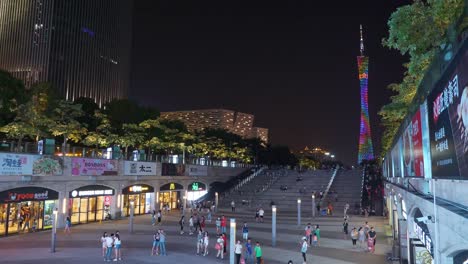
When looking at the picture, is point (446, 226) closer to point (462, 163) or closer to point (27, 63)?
point (462, 163)

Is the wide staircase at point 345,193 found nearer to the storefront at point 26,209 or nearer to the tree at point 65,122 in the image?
the tree at point 65,122

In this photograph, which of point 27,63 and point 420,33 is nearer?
point 420,33

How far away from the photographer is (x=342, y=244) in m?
28.0

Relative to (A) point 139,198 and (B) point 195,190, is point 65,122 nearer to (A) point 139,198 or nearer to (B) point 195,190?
(A) point 139,198

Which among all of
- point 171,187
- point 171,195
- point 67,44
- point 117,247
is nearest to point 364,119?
point 171,195

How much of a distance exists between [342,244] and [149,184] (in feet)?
87.6

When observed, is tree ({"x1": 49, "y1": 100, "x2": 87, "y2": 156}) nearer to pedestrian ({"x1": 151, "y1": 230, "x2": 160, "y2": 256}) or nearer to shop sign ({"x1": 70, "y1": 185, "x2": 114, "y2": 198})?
shop sign ({"x1": 70, "y1": 185, "x2": 114, "y2": 198})

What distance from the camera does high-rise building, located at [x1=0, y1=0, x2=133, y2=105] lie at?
3789 inches

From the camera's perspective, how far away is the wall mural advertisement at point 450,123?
19.4ft

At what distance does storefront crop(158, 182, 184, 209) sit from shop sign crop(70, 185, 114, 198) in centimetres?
1069

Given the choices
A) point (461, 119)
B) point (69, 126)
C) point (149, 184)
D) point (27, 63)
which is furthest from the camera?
point (27, 63)

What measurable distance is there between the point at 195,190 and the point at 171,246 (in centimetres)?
3311

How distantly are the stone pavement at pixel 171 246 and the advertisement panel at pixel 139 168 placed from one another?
625 cm

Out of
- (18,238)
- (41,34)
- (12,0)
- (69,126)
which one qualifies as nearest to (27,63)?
(41,34)
